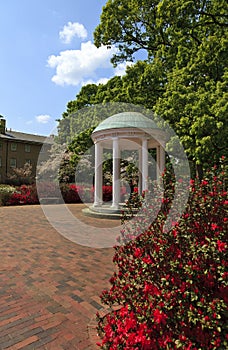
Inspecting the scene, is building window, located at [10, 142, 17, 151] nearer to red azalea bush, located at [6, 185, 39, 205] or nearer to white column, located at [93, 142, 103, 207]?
red azalea bush, located at [6, 185, 39, 205]

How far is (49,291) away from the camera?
4.35m

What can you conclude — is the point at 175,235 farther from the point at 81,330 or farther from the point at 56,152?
the point at 56,152

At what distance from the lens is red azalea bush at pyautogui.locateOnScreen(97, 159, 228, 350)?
7.23 feet

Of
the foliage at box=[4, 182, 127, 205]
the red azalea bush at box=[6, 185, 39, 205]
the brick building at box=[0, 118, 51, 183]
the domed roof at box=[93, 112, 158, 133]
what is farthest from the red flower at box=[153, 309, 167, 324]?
the brick building at box=[0, 118, 51, 183]

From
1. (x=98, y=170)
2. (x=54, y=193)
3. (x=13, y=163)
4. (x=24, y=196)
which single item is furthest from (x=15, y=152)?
(x=98, y=170)

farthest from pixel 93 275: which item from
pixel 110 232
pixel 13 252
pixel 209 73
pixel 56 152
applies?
pixel 56 152

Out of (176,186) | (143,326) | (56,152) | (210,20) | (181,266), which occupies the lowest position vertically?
(143,326)

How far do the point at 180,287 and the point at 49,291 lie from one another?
2793mm

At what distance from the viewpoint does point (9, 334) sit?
10.2 feet

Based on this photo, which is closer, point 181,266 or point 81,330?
point 181,266

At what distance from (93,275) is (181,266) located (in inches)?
120

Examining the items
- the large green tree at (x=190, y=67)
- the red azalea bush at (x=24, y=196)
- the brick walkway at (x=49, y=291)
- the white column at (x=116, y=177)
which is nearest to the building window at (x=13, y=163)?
the red azalea bush at (x=24, y=196)

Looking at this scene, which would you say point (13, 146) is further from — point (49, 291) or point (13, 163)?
point (49, 291)

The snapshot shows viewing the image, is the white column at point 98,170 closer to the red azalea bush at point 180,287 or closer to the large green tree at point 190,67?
the large green tree at point 190,67
